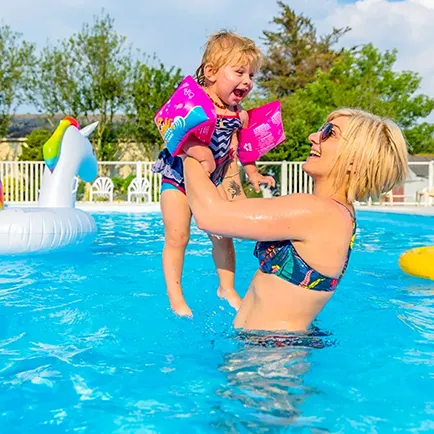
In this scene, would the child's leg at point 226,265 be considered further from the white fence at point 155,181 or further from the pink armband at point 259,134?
the white fence at point 155,181

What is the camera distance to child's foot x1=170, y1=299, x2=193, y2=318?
3035 millimetres

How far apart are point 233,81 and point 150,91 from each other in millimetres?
20192

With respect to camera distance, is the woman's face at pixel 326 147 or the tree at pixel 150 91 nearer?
the woman's face at pixel 326 147

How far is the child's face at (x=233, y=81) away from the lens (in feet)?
9.23

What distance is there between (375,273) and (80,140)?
13.7 ft

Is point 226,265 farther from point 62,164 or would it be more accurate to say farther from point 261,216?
point 62,164

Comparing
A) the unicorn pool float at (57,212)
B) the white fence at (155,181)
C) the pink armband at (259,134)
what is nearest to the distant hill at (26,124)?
the white fence at (155,181)

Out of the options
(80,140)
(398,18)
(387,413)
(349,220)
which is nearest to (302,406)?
(387,413)

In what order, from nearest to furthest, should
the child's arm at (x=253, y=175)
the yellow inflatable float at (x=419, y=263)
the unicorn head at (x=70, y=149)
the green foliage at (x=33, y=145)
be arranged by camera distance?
1. the child's arm at (x=253, y=175)
2. the yellow inflatable float at (x=419, y=263)
3. the unicorn head at (x=70, y=149)
4. the green foliage at (x=33, y=145)

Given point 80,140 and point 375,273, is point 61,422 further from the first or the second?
point 80,140

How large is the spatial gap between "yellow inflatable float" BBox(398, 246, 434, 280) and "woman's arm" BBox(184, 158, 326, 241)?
3247 millimetres

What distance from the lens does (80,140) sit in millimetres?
7340

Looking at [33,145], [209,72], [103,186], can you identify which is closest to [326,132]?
[209,72]

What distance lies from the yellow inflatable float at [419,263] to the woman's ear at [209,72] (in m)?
2.94
